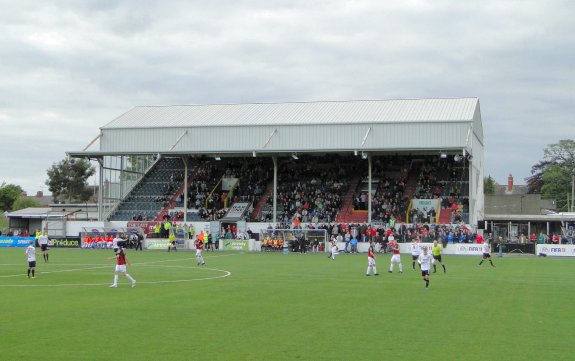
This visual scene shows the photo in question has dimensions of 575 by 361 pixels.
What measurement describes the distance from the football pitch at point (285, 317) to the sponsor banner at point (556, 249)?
86.2ft

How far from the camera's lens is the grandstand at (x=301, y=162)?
2589 inches

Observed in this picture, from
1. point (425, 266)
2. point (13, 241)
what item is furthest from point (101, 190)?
point (425, 266)

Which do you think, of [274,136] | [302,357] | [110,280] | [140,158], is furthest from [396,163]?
[302,357]

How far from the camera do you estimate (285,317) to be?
755 inches

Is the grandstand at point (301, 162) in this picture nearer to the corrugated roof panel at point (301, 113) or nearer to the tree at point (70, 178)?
the corrugated roof panel at point (301, 113)

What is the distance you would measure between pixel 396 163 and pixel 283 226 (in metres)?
14.3

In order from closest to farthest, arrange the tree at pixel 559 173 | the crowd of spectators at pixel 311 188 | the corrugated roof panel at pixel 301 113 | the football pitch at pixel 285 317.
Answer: the football pitch at pixel 285 317
the crowd of spectators at pixel 311 188
the corrugated roof panel at pixel 301 113
the tree at pixel 559 173

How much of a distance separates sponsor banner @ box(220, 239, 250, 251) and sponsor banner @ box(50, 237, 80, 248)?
1503cm

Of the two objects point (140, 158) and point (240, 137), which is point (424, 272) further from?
point (140, 158)

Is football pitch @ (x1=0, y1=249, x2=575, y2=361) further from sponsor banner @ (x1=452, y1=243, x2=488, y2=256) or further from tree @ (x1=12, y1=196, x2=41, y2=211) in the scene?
tree @ (x1=12, y1=196, x2=41, y2=211)

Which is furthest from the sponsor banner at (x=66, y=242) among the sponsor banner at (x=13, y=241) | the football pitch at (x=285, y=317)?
the football pitch at (x=285, y=317)

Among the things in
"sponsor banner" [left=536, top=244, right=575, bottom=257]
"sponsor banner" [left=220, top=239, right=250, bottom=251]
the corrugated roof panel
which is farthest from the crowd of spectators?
"sponsor banner" [left=536, top=244, right=575, bottom=257]

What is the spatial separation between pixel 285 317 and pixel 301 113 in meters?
55.7

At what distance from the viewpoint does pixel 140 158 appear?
3091 inches
